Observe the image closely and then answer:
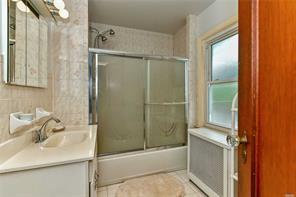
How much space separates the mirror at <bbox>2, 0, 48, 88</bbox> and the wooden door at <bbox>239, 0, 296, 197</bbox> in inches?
50.4

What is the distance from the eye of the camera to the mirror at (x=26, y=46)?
1069 millimetres

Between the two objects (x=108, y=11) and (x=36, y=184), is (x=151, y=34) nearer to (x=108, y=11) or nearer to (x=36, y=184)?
(x=108, y=11)

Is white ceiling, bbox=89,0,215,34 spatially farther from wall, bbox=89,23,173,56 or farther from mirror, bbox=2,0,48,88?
mirror, bbox=2,0,48,88

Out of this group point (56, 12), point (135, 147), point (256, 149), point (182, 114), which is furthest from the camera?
point (182, 114)

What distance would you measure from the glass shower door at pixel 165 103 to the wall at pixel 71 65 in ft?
3.07

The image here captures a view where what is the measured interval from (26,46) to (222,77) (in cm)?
216

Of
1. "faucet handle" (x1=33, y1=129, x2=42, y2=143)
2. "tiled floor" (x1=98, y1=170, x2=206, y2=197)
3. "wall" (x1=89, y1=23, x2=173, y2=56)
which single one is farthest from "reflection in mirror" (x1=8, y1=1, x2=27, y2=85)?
"wall" (x1=89, y1=23, x2=173, y2=56)

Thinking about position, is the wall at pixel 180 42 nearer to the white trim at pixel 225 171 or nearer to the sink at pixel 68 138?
the white trim at pixel 225 171

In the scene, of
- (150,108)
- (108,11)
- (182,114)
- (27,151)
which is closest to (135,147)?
(150,108)

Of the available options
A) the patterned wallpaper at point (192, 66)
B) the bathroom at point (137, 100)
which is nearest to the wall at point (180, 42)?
the bathroom at point (137, 100)

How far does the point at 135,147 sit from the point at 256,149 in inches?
78.9

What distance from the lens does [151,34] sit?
10.9 ft

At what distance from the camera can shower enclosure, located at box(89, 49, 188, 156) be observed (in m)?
2.25

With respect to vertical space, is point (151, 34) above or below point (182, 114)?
above
